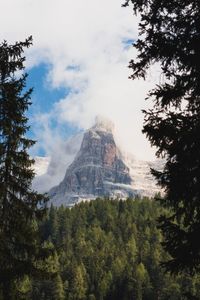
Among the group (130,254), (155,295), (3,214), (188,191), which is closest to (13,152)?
(3,214)

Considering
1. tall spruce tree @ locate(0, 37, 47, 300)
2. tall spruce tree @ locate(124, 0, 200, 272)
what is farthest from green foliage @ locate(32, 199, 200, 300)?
tall spruce tree @ locate(124, 0, 200, 272)

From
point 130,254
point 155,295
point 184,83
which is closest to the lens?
point 184,83

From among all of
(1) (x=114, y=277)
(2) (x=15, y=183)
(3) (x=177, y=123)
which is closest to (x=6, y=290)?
(2) (x=15, y=183)

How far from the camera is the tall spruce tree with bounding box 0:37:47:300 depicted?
19.7m

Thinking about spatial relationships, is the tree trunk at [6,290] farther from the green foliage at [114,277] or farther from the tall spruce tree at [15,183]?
the green foliage at [114,277]

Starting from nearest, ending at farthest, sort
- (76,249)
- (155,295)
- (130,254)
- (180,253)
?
(180,253)
(155,295)
(130,254)
(76,249)

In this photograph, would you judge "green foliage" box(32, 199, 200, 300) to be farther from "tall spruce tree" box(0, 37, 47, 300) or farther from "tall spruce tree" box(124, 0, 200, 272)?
"tall spruce tree" box(124, 0, 200, 272)

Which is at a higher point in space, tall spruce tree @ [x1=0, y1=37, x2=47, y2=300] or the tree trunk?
tall spruce tree @ [x1=0, y1=37, x2=47, y2=300]

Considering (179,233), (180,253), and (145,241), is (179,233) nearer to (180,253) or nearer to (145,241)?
(180,253)

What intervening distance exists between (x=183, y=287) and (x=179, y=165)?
132 m

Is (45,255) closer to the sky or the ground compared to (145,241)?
closer to the ground

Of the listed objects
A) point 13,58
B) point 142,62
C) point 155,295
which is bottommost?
point 155,295

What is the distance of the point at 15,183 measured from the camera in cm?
2066

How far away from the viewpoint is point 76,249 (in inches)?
6801
